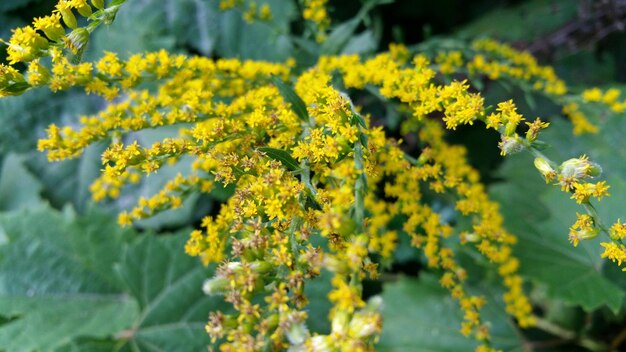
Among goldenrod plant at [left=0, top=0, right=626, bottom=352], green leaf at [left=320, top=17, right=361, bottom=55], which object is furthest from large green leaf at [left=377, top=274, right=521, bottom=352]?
green leaf at [left=320, top=17, right=361, bottom=55]

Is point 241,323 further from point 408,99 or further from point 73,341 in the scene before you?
point 73,341

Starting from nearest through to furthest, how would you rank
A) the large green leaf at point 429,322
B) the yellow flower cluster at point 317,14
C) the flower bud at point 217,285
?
the flower bud at point 217,285, the yellow flower cluster at point 317,14, the large green leaf at point 429,322

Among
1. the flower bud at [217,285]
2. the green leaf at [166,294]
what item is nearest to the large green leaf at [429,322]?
the green leaf at [166,294]

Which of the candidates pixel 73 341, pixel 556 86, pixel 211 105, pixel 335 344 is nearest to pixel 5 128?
pixel 73 341

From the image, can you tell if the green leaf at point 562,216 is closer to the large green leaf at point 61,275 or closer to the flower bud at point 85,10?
the large green leaf at point 61,275

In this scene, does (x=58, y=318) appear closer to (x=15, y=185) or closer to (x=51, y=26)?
(x=15, y=185)

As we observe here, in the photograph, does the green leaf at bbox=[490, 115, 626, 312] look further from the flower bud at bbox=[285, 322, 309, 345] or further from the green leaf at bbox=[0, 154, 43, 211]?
the green leaf at bbox=[0, 154, 43, 211]
